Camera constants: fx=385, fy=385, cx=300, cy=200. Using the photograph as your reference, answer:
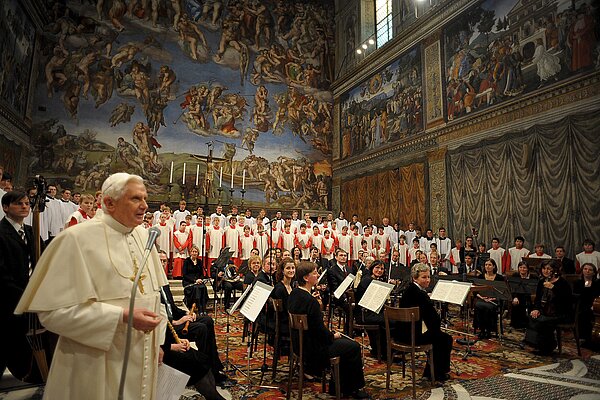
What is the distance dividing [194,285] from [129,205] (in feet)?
21.7

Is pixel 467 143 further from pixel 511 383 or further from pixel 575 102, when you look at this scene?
pixel 511 383

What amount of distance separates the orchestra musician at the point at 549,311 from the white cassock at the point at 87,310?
Result: 6.68m

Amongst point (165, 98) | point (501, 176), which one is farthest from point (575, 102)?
point (165, 98)

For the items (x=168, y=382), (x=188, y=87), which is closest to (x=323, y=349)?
(x=168, y=382)

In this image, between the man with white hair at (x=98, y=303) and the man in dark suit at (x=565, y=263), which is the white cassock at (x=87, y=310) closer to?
the man with white hair at (x=98, y=303)

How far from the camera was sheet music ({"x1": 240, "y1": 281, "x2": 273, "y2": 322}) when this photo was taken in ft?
14.4

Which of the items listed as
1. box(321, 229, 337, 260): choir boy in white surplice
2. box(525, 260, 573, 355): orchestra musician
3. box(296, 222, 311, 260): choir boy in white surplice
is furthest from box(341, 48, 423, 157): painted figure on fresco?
box(525, 260, 573, 355): orchestra musician

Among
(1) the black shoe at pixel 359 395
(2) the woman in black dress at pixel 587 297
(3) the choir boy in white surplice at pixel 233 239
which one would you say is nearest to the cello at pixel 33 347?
(1) the black shoe at pixel 359 395

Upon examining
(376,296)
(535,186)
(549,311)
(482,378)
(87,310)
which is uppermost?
(535,186)

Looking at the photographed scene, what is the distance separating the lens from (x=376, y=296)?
524cm

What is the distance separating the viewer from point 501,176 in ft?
40.8

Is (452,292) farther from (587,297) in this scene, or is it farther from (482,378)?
(587,297)

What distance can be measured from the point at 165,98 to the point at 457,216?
15.6 m

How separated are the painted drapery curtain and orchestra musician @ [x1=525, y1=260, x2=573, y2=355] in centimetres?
881
